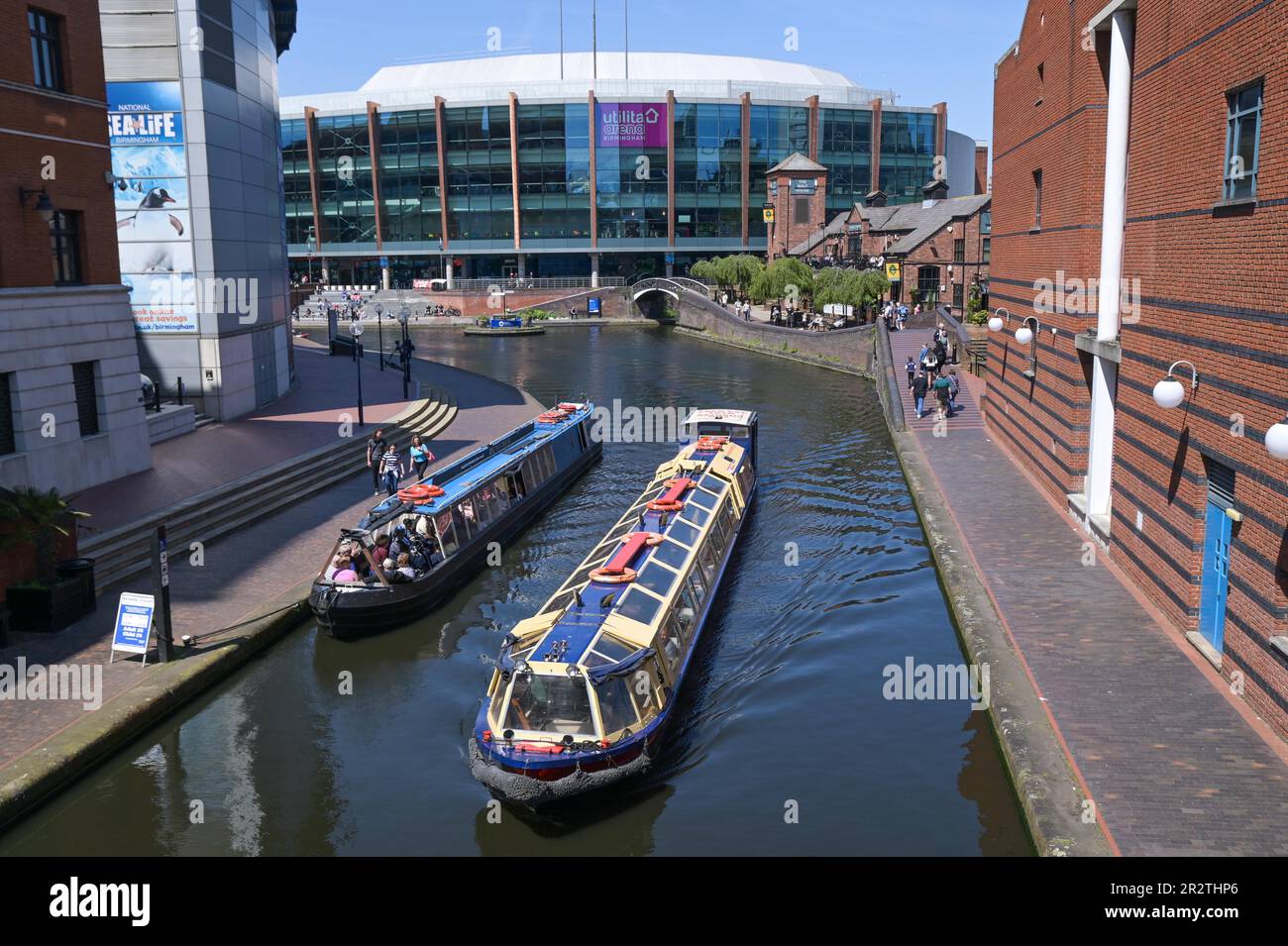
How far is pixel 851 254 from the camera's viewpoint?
73.2 metres

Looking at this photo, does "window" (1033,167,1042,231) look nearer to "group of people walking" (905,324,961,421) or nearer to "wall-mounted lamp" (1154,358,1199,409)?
"group of people walking" (905,324,961,421)

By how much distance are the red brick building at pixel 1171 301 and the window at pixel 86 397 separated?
2071cm

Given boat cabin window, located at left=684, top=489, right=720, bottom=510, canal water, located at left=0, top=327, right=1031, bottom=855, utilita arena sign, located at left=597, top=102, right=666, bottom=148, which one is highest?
utilita arena sign, located at left=597, top=102, right=666, bottom=148

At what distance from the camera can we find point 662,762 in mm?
13773

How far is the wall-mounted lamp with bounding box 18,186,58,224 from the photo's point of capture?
20406 millimetres

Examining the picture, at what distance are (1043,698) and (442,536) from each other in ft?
36.6

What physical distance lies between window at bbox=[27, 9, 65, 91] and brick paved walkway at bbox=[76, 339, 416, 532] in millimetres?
8494

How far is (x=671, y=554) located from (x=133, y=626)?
796 centimetres

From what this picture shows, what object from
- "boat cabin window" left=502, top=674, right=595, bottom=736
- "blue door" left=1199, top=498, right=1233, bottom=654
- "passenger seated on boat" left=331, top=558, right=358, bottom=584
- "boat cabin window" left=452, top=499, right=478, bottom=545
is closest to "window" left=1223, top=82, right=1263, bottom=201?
"blue door" left=1199, top=498, right=1233, bottom=654

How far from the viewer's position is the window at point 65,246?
22.9 meters

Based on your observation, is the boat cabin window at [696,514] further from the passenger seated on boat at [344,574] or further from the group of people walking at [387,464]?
the group of people walking at [387,464]

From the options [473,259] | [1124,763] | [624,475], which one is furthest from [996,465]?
[473,259]

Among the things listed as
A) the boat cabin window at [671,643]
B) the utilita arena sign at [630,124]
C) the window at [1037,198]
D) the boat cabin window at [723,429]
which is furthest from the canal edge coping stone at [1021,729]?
the utilita arena sign at [630,124]

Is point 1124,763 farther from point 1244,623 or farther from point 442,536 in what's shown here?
point 442,536
